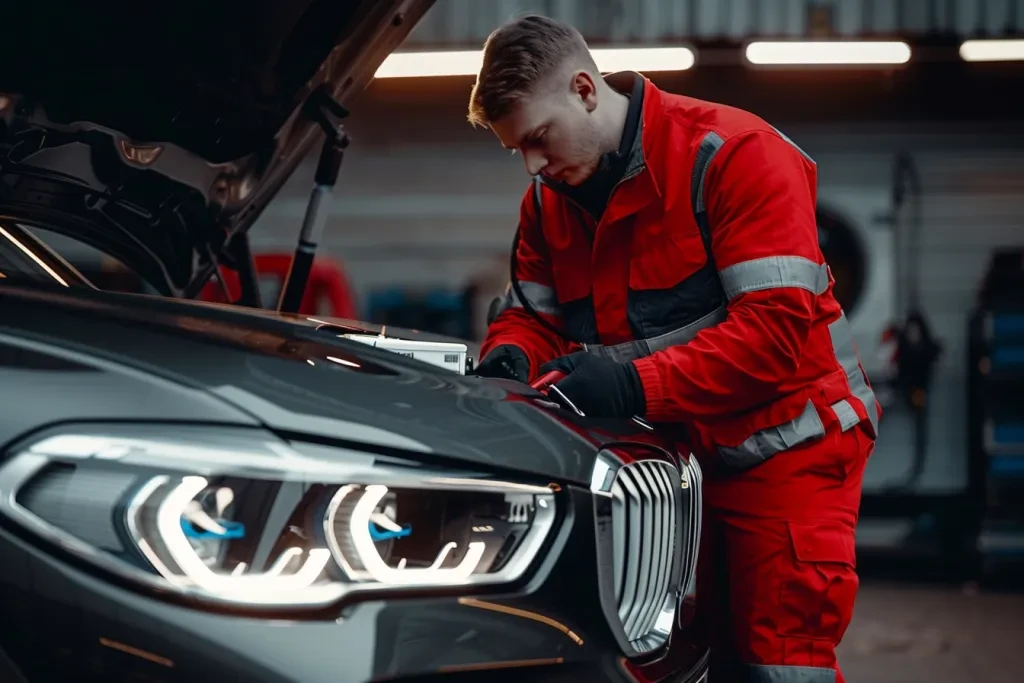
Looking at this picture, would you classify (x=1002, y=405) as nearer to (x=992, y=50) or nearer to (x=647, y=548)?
(x=992, y=50)

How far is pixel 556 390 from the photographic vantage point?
5.59 feet

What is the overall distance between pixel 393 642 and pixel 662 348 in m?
1.05

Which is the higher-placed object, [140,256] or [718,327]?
[140,256]

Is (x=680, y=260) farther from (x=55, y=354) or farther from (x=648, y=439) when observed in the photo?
(x=55, y=354)

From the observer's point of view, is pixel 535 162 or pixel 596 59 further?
pixel 596 59

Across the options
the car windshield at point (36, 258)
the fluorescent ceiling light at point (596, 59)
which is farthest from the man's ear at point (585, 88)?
the fluorescent ceiling light at point (596, 59)

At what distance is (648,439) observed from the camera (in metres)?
1.64

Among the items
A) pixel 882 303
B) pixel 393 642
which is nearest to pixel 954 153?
pixel 882 303

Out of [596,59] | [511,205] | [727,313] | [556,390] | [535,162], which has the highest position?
[596,59]

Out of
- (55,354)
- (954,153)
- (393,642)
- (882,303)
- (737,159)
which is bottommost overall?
(393,642)

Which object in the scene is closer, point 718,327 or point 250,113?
point 718,327

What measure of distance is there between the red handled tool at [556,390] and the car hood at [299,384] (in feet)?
0.73

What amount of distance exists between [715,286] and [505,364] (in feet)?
1.32

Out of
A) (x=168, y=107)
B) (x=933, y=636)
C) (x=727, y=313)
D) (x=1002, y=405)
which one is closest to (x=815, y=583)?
(x=727, y=313)
